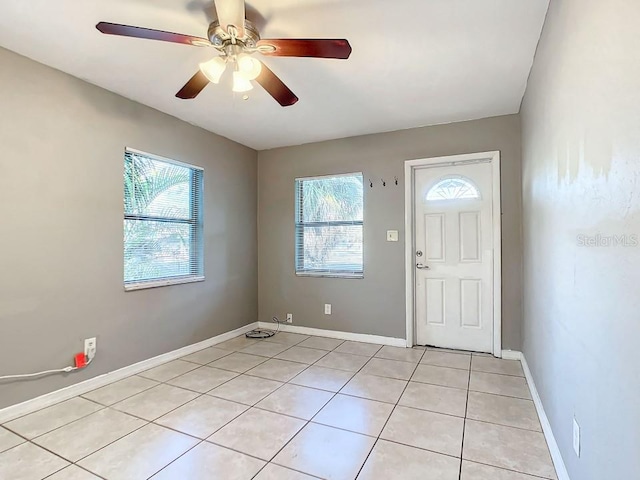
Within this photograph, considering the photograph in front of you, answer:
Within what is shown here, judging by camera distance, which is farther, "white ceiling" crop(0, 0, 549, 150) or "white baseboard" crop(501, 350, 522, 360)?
"white baseboard" crop(501, 350, 522, 360)

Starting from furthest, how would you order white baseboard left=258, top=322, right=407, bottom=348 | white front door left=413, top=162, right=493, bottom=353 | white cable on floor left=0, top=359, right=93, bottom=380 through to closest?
white baseboard left=258, top=322, right=407, bottom=348, white front door left=413, top=162, right=493, bottom=353, white cable on floor left=0, top=359, right=93, bottom=380

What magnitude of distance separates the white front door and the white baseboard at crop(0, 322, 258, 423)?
7.87 feet

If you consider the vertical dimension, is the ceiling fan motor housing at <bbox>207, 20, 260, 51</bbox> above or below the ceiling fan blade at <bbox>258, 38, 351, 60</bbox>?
above

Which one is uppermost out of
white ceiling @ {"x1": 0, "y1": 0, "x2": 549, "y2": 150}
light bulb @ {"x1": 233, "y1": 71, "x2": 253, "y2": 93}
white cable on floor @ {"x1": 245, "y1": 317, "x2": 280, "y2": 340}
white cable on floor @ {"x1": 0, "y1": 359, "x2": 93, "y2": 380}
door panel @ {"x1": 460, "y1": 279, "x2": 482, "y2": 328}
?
white ceiling @ {"x1": 0, "y1": 0, "x2": 549, "y2": 150}

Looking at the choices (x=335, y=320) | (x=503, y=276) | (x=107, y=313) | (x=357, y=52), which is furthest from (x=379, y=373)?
(x=357, y=52)

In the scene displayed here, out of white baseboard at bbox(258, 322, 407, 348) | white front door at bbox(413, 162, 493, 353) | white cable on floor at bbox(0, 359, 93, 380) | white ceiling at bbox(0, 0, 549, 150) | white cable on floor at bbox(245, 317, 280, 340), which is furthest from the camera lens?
white cable on floor at bbox(245, 317, 280, 340)

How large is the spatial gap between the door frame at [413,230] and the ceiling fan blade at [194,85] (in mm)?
2252

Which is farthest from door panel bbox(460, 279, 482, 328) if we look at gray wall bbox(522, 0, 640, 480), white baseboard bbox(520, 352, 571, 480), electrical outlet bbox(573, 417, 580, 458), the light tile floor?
electrical outlet bbox(573, 417, 580, 458)

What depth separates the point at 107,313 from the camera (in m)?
2.76

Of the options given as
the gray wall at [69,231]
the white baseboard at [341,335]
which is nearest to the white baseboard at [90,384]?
the gray wall at [69,231]

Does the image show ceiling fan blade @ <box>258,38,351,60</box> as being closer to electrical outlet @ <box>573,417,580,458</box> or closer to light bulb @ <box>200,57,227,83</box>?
light bulb @ <box>200,57,227,83</box>

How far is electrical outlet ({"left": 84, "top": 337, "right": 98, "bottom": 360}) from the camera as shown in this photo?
8.55 feet

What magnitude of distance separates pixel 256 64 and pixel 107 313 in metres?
2.22

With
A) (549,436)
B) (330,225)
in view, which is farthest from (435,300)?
(549,436)
